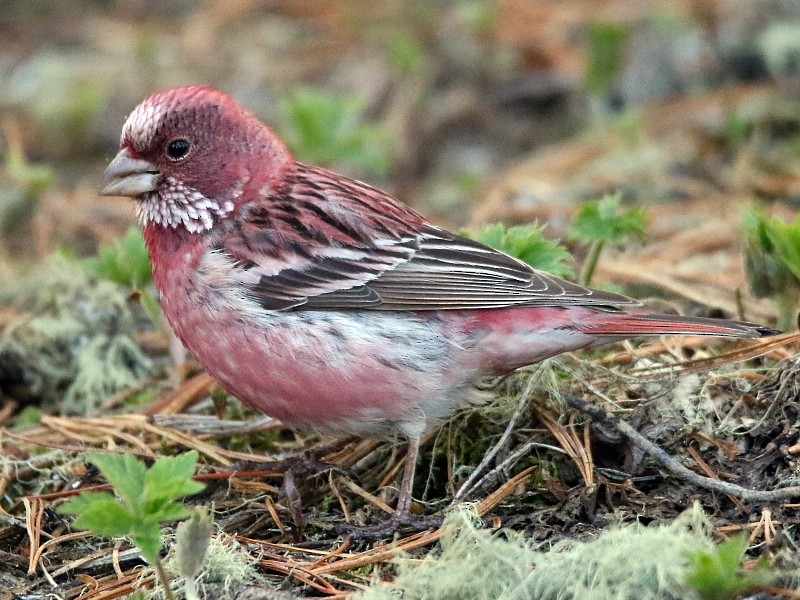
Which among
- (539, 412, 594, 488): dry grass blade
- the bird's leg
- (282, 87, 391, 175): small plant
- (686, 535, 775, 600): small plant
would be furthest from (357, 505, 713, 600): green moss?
(282, 87, 391, 175): small plant

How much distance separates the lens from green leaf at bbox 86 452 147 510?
11.8 ft

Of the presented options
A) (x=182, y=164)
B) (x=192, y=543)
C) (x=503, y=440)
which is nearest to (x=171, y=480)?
(x=192, y=543)

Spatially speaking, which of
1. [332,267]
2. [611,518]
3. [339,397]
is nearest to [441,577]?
[611,518]

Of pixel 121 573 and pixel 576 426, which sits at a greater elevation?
pixel 576 426

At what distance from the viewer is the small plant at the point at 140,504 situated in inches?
139

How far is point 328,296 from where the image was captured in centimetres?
483

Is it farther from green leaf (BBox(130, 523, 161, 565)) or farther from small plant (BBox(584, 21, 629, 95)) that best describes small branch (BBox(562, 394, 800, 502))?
small plant (BBox(584, 21, 629, 95))

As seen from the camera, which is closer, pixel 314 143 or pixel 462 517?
pixel 462 517

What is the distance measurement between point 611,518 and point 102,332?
3.46 meters

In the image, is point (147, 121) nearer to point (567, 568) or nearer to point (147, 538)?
point (147, 538)

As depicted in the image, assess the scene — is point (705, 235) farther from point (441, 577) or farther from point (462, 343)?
point (441, 577)

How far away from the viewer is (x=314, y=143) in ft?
24.7

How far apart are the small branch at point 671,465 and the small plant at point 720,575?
0.79 meters

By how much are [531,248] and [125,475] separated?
2.40m
